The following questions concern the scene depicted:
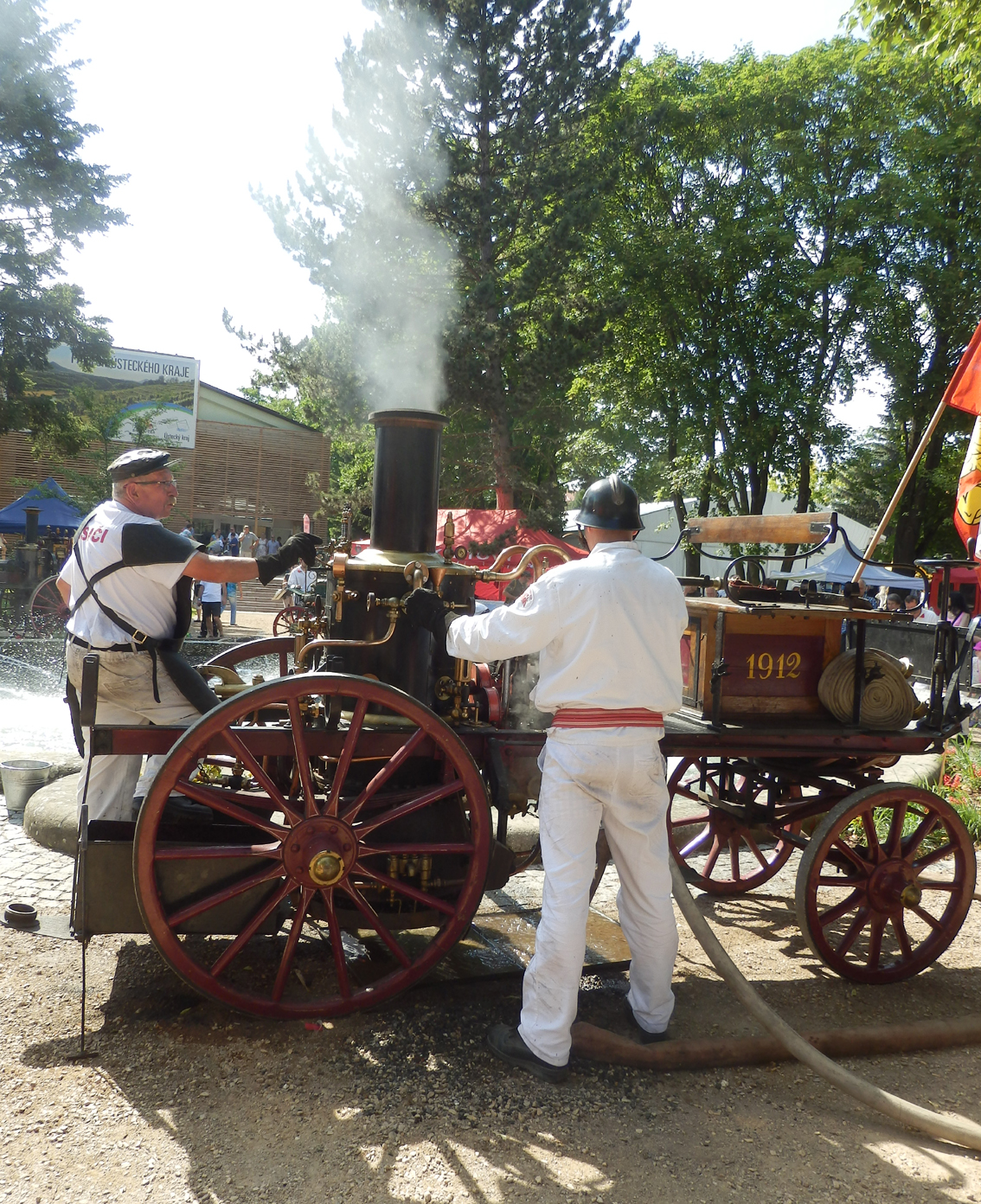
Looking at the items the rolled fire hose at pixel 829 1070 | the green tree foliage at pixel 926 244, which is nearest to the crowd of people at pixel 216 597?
the rolled fire hose at pixel 829 1070

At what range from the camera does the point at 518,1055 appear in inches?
119

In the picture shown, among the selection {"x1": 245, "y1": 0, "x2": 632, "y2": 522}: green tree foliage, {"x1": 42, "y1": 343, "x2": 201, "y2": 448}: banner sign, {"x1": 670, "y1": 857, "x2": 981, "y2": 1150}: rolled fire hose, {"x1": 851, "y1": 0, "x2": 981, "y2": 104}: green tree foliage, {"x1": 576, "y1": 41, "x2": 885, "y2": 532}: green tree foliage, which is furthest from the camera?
{"x1": 42, "y1": 343, "x2": 201, "y2": 448}: banner sign

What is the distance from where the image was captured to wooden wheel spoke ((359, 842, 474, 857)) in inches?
125

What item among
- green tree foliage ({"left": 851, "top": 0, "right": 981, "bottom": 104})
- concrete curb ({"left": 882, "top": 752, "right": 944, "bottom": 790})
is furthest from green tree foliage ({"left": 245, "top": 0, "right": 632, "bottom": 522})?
concrete curb ({"left": 882, "top": 752, "right": 944, "bottom": 790})

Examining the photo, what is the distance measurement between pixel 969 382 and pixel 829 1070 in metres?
4.12

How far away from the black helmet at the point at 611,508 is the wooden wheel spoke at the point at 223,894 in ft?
5.15

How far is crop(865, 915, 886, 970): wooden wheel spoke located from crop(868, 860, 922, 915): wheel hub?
0.13ft

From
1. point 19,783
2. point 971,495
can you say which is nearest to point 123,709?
point 19,783

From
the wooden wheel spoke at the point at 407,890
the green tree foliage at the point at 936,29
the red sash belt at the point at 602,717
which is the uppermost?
the green tree foliage at the point at 936,29

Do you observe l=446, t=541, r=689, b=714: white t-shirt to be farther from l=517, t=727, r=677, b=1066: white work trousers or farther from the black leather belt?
the black leather belt

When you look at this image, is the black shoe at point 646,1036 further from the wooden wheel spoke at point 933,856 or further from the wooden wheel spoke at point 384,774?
the wooden wheel spoke at point 933,856

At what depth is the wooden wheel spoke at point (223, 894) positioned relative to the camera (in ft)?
9.96

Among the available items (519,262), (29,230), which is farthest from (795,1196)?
(29,230)

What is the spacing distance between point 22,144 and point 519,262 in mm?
10159
